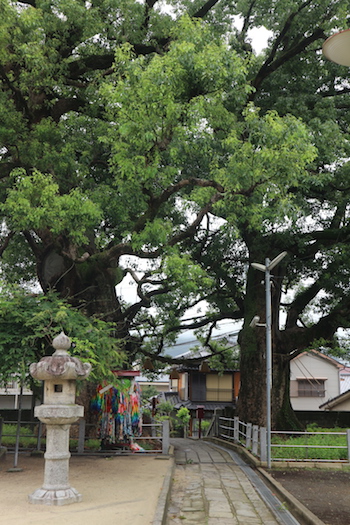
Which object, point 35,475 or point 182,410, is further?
point 182,410

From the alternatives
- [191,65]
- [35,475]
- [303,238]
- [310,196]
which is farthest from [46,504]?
[310,196]

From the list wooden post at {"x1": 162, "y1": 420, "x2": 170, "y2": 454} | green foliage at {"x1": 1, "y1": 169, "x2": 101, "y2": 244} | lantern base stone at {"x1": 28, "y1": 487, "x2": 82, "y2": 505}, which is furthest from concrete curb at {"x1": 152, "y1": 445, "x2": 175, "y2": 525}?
green foliage at {"x1": 1, "y1": 169, "x2": 101, "y2": 244}

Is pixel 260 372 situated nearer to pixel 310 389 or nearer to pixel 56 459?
pixel 56 459

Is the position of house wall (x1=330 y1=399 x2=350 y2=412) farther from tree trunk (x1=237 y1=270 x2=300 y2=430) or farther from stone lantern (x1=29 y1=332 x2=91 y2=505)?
stone lantern (x1=29 y1=332 x2=91 y2=505)

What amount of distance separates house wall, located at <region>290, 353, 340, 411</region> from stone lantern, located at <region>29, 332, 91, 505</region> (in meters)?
30.2

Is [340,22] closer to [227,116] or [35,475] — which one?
[227,116]

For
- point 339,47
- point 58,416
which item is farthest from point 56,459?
point 339,47

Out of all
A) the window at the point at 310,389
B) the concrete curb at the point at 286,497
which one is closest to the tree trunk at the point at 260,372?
the concrete curb at the point at 286,497

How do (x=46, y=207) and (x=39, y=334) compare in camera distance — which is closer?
(x=39, y=334)

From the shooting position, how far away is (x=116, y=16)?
1641 cm

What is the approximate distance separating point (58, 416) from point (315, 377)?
32.1 meters

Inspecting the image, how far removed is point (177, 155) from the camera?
546 inches

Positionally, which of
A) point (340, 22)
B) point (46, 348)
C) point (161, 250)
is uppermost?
point (340, 22)

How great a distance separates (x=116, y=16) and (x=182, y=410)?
25.5 m
